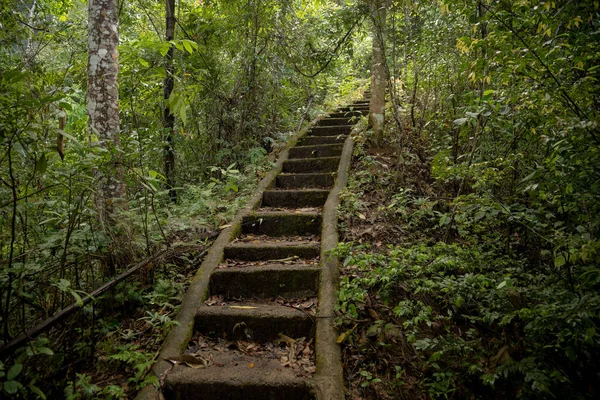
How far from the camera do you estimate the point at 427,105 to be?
6.53 m

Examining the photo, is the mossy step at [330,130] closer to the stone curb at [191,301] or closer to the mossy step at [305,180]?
the mossy step at [305,180]

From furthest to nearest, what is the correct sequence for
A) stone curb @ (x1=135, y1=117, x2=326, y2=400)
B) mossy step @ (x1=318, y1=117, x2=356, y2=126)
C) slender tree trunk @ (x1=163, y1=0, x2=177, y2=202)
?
1. mossy step @ (x1=318, y1=117, x2=356, y2=126)
2. slender tree trunk @ (x1=163, y1=0, x2=177, y2=202)
3. stone curb @ (x1=135, y1=117, x2=326, y2=400)

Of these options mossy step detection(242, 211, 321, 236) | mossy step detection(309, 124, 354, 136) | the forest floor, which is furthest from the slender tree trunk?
the forest floor

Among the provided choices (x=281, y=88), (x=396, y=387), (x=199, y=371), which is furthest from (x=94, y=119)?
(x=281, y=88)

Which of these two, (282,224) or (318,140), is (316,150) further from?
(282,224)

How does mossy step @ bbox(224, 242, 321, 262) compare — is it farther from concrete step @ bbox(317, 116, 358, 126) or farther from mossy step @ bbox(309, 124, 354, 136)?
concrete step @ bbox(317, 116, 358, 126)

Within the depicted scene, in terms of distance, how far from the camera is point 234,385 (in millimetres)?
2572

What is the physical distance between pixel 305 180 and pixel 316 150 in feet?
3.94

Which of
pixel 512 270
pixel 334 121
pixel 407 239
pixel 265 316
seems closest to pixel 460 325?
pixel 512 270

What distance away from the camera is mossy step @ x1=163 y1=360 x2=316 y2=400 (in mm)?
2541

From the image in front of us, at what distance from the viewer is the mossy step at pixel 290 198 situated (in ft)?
18.2

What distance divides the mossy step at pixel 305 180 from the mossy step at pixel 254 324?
10.1 feet

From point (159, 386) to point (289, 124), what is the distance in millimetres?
7125

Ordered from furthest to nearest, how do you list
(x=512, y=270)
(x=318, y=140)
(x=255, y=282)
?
→ (x=318, y=140) → (x=255, y=282) → (x=512, y=270)
